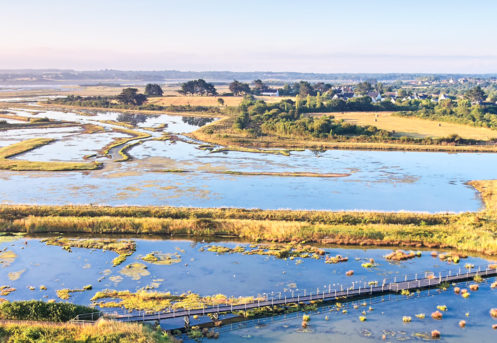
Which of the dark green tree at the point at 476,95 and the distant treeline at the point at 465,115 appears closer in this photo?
the distant treeline at the point at 465,115

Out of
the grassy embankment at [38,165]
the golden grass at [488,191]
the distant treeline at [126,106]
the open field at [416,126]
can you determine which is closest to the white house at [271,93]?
the distant treeline at [126,106]

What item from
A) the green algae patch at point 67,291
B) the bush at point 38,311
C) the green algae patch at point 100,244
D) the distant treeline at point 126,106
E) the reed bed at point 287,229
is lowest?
the green algae patch at point 67,291

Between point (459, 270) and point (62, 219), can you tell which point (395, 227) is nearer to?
point (459, 270)

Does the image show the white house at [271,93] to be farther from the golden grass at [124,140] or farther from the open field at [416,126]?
the golden grass at [124,140]

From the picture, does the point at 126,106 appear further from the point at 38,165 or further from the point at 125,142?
the point at 38,165

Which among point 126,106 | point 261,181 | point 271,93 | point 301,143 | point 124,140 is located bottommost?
point 261,181

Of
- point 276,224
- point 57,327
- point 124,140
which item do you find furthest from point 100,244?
point 124,140

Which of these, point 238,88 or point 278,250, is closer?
point 278,250
